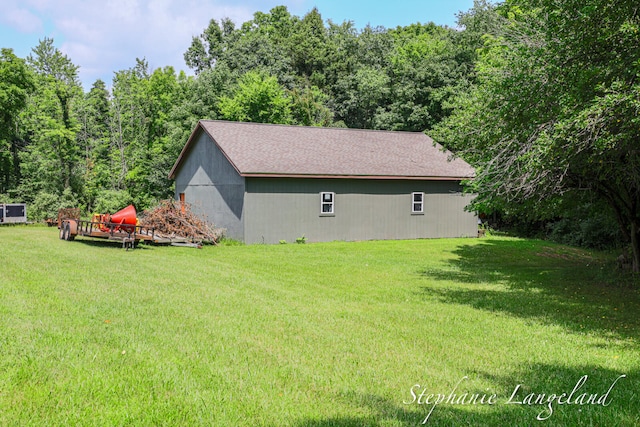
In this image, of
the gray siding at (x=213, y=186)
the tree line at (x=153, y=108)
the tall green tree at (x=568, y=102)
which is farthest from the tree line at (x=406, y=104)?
the gray siding at (x=213, y=186)

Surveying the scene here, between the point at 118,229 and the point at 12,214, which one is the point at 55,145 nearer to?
the point at 12,214

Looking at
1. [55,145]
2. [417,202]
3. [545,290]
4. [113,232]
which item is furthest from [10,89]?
[545,290]

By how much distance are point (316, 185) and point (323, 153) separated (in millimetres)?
2487

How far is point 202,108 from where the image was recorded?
3669 cm

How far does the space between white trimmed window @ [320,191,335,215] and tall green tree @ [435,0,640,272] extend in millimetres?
10958

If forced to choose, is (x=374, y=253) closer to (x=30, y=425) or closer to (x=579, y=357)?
(x=579, y=357)

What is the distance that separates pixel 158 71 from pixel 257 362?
4026 cm

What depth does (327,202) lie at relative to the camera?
76.9ft

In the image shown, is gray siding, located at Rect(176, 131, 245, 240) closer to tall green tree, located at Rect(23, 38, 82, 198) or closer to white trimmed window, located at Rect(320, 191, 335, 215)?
white trimmed window, located at Rect(320, 191, 335, 215)

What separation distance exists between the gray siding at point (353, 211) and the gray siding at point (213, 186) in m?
0.88

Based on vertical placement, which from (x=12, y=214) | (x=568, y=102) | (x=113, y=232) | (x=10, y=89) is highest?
(x=10, y=89)

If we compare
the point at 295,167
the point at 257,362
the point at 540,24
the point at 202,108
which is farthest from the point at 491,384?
the point at 202,108

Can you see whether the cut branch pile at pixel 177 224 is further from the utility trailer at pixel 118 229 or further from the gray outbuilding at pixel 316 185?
the gray outbuilding at pixel 316 185

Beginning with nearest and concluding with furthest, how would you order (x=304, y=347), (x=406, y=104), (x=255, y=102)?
(x=304, y=347)
(x=255, y=102)
(x=406, y=104)
